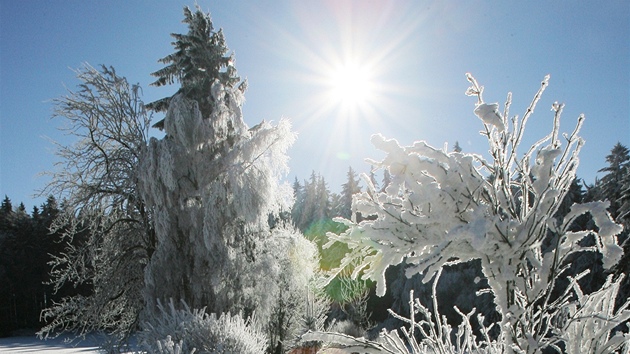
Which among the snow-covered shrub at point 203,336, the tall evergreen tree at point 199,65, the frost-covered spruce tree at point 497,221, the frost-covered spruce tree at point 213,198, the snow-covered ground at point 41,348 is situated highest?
the tall evergreen tree at point 199,65

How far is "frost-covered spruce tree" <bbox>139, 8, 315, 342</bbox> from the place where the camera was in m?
9.35

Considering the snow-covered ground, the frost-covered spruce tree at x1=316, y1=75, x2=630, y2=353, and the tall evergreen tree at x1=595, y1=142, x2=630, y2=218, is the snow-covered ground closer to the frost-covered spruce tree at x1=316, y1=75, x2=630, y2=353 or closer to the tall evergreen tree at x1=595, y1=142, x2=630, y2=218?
the frost-covered spruce tree at x1=316, y1=75, x2=630, y2=353

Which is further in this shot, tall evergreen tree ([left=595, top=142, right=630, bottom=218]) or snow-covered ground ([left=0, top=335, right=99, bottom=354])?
snow-covered ground ([left=0, top=335, right=99, bottom=354])

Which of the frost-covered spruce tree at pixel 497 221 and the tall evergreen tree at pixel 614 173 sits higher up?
the tall evergreen tree at pixel 614 173

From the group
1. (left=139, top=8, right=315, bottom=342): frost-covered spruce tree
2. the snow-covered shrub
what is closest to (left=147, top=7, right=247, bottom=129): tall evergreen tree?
(left=139, top=8, right=315, bottom=342): frost-covered spruce tree

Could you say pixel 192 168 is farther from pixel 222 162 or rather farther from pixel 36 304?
pixel 36 304

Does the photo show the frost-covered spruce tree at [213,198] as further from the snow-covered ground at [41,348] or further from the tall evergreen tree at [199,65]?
the snow-covered ground at [41,348]

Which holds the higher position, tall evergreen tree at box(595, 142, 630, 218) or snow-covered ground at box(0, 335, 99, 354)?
tall evergreen tree at box(595, 142, 630, 218)

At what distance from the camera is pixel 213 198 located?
379 inches

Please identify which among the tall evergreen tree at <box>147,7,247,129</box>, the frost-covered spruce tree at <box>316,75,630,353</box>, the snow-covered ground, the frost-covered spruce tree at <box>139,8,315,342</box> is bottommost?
the snow-covered ground

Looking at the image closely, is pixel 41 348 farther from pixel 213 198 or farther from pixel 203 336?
pixel 203 336

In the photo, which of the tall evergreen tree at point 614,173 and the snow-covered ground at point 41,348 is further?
the snow-covered ground at point 41,348

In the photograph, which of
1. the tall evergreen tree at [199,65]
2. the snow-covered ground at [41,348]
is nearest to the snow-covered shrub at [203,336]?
the tall evergreen tree at [199,65]

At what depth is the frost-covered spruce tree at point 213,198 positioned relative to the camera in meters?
9.35
